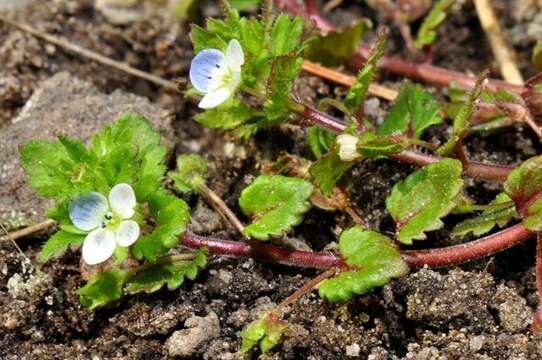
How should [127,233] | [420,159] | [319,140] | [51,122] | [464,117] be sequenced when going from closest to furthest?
[127,233], [464,117], [420,159], [319,140], [51,122]

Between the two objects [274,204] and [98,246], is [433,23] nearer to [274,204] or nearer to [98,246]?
[274,204]

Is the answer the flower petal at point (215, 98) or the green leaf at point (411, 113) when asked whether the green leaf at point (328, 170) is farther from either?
the flower petal at point (215, 98)

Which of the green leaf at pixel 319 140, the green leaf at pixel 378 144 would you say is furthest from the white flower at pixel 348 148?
the green leaf at pixel 319 140

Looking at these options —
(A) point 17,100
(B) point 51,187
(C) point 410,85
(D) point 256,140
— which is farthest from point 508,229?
(A) point 17,100

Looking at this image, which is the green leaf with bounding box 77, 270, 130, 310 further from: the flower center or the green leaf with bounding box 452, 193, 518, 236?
the green leaf with bounding box 452, 193, 518, 236

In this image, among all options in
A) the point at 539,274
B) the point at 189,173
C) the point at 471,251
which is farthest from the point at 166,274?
the point at 539,274

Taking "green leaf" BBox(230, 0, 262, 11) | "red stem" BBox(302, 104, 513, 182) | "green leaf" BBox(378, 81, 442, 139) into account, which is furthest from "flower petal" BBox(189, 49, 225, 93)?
"green leaf" BBox(230, 0, 262, 11)
